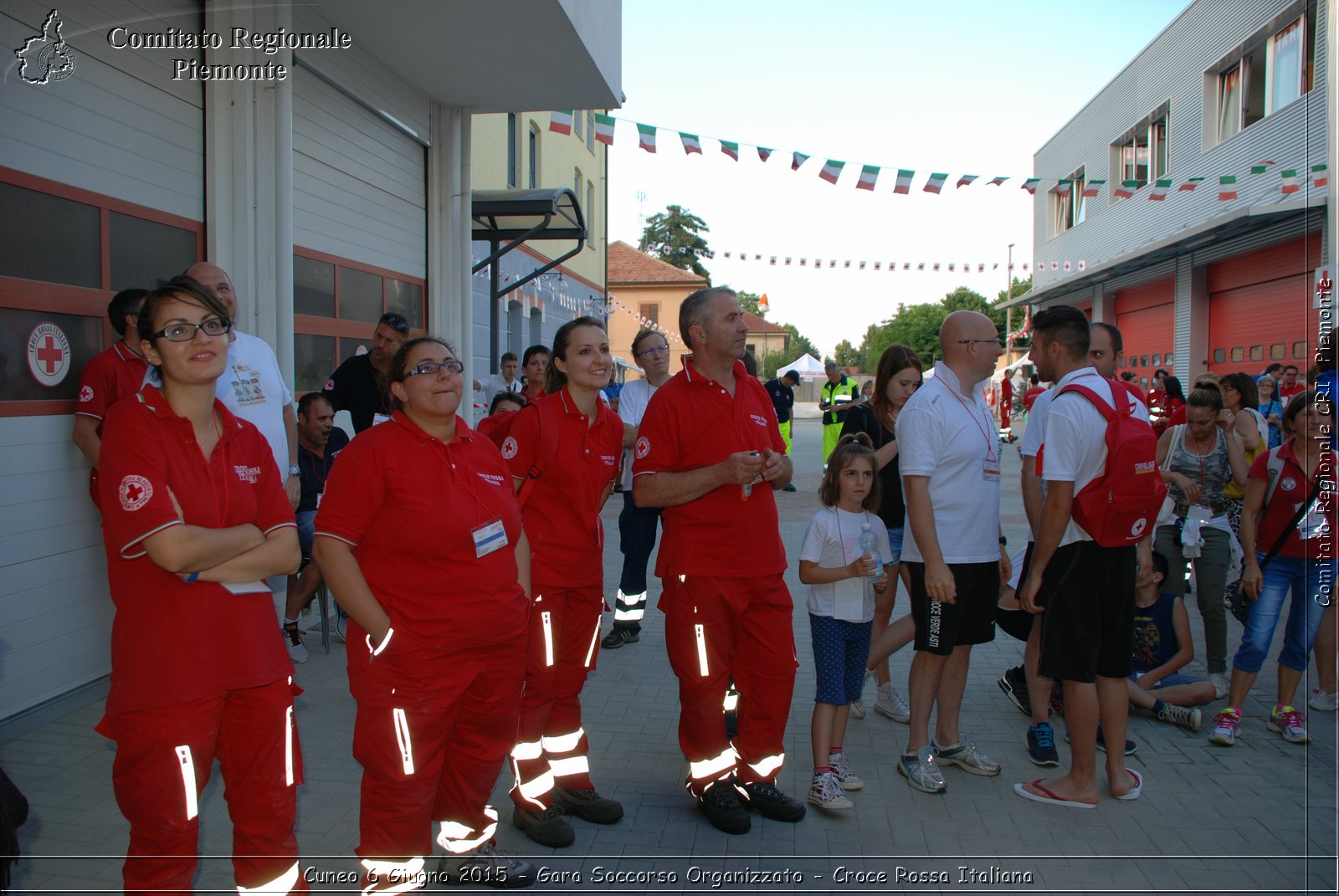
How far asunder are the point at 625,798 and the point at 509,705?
117 cm

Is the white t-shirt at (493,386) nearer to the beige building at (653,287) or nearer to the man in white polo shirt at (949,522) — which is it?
the man in white polo shirt at (949,522)

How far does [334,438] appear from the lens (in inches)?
229

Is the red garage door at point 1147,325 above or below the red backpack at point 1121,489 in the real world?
above

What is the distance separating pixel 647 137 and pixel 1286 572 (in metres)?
8.00

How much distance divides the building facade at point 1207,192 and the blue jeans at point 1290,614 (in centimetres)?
895

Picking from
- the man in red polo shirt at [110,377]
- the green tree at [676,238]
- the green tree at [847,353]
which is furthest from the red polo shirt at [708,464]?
the green tree at [847,353]

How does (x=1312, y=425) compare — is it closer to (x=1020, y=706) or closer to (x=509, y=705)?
(x=1020, y=706)

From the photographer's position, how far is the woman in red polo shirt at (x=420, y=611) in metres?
2.69

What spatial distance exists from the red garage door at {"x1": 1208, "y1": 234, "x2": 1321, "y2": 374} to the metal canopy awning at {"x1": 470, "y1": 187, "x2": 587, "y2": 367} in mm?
11352

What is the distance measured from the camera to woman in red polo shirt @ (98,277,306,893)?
230 centimetres

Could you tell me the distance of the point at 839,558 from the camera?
3.98 metres

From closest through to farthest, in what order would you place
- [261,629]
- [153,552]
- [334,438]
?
[153,552] → [261,629] → [334,438]

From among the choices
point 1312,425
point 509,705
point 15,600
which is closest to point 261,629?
point 509,705

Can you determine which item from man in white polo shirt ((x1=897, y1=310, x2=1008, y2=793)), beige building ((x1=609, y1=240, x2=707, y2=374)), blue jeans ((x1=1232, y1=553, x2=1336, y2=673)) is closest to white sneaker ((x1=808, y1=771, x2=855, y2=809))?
man in white polo shirt ((x1=897, y1=310, x2=1008, y2=793))
